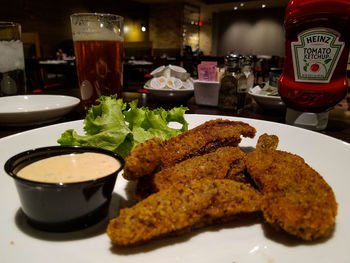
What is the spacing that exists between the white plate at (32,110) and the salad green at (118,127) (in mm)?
419

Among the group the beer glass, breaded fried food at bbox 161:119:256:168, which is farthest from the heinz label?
the beer glass

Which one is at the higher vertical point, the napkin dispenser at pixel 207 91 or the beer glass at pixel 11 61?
the beer glass at pixel 11 61

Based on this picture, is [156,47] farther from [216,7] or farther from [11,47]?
[11,47]

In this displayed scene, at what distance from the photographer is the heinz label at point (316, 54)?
2002 mm

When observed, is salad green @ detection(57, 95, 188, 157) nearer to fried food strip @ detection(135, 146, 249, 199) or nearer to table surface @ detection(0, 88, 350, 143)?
fried food strip @ detection(135, 146, 249, 199)

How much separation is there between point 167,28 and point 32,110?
19.8m

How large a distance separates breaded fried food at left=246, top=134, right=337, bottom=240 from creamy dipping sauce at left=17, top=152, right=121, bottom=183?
66cm

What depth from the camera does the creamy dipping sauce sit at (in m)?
1.14

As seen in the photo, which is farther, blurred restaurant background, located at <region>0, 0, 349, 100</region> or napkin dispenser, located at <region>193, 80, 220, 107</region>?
blurred restaurant background, located at <region>0, 0, 349, 100</region>

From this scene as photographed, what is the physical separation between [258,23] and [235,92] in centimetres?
2266

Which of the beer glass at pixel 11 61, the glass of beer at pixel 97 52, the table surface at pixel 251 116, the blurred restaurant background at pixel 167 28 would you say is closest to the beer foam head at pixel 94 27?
the glass of beer at pixel 97 52

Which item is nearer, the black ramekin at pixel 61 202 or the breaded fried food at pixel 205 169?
the black ramekin at pixel 61 202

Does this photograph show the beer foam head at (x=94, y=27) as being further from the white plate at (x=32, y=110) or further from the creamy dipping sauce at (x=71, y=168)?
the creamy dipping sauce at (x=71, y=168)

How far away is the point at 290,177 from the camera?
1.22 metres
